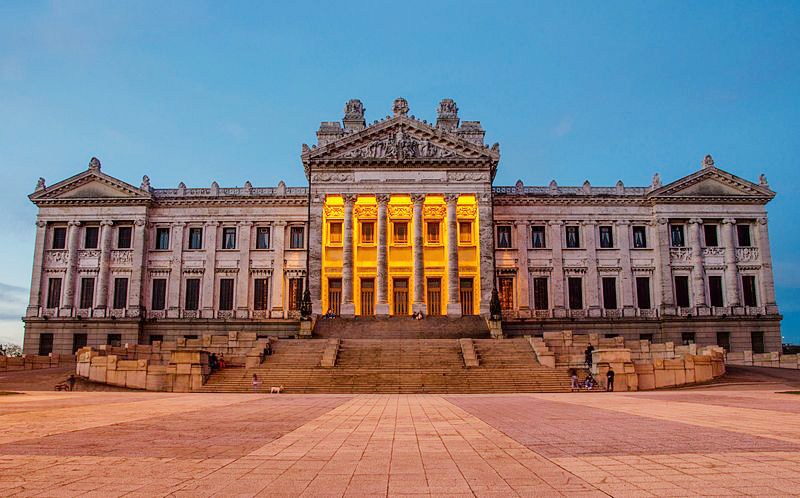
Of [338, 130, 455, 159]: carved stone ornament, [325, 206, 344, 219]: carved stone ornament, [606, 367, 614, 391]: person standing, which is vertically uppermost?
[338, 130, 455, 159]: carved stone ornament

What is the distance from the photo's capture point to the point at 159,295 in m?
58.5

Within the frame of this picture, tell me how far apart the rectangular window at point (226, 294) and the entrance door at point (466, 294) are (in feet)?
66.8

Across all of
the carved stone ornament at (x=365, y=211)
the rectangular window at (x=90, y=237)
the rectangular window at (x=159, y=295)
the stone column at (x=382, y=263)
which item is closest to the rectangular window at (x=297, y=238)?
the carved stone ornament at (x=365, y=211)

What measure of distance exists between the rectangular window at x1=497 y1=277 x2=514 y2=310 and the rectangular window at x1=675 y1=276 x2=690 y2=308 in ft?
46.5

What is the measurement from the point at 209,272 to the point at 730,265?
45.5 m

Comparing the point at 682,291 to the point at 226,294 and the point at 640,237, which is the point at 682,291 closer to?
the point at 640,237

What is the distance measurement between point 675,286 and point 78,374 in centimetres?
4679

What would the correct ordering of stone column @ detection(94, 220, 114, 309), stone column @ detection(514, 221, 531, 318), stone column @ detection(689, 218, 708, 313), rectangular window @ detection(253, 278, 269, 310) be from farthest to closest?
rectangular window @ detection(253, 278, 269, 310) < stone column @ detection(94, 220, 114, 309) < stone column @ detection(514, 221, 531, 318) < stone column @ detection(689, 218, 708, 313)

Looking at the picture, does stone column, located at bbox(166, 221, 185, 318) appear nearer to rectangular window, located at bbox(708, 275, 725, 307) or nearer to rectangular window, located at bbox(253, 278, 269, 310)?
rectangular window, located at bbox(253, 278, 269, 310)

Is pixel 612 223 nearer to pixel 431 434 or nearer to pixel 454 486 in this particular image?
pixel 431 434

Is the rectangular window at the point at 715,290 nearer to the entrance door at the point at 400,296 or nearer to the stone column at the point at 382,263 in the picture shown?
the entrance door at the point at 400,296

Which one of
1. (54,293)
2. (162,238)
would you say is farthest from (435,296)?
(54,293)

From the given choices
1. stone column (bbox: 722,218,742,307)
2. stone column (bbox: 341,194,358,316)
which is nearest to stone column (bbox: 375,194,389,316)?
stone column (bbox: 341,194,358,316)

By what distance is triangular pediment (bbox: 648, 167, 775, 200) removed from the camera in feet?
Result: 191
